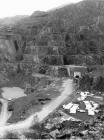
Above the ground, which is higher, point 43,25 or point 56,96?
point 43,25

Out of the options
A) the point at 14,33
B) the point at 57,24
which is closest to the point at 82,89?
the point at 57,24

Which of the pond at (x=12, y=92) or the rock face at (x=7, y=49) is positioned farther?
the rock face at (x=7, y=49)

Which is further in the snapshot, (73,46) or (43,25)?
(43,25)

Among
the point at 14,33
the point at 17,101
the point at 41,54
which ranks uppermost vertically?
the point at 14,33

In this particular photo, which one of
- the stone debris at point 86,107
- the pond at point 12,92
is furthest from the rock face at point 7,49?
the stone debris at point 86,107

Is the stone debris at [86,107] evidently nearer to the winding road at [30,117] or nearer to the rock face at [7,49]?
the winding road at [30,117]

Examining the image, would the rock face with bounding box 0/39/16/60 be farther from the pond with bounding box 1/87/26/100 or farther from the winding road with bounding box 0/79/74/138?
the winding road with bounding box 0/79/74/138

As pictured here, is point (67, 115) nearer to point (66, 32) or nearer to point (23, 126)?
point (23, 126)

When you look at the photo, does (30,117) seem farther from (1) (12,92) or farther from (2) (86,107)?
(1) (12,92)
